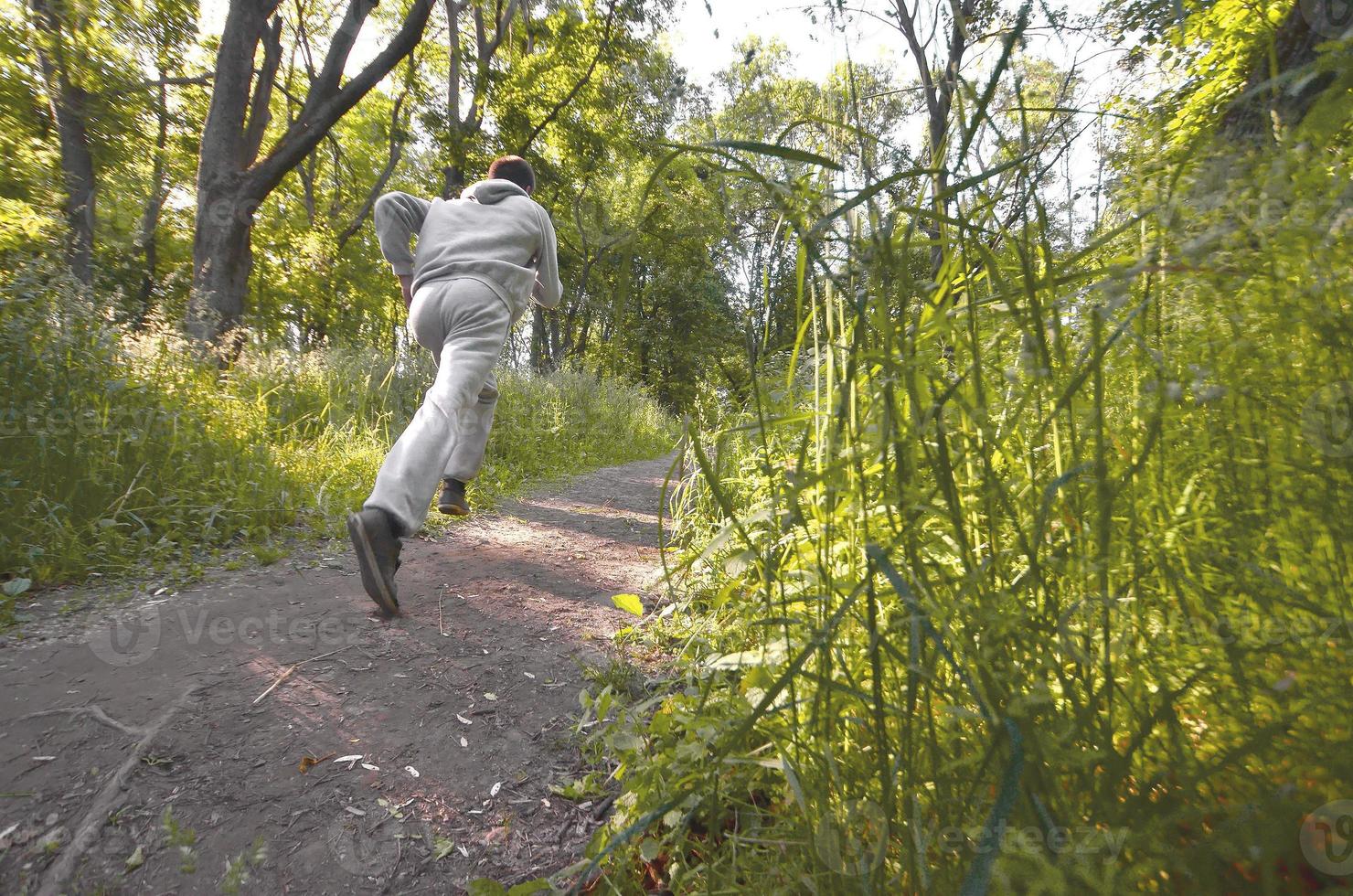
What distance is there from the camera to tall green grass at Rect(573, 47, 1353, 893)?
24.5 inches

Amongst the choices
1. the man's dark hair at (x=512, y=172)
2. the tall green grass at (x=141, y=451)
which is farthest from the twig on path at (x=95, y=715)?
the man's dark hair at (x=512, y=172)

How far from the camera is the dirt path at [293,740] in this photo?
1241 millimetres

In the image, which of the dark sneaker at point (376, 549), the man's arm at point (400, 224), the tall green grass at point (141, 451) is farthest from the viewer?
the man's arm at point (400, 224)

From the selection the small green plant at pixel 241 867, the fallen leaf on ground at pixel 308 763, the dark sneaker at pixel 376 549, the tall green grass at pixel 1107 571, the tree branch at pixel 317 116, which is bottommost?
the small green plant at pixel 241 867

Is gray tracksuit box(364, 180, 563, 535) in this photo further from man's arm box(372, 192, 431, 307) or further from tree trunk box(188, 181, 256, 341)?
tree trunk box(188, 181, 256, 341)

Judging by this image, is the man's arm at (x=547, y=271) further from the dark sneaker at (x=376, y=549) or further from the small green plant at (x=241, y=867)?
the small green plant at (x=241, y=867)

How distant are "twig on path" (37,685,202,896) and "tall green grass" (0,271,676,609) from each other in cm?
161

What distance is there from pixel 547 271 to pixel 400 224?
835 millimetres

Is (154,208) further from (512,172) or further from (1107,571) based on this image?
(1107,571)

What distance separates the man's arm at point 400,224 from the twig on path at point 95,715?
7.55ft

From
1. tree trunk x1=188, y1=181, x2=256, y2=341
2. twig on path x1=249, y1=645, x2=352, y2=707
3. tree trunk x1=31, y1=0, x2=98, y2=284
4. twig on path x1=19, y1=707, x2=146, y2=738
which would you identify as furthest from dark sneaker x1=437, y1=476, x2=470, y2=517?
tree trunk x1=31, y1=0, x2=98, y2=284

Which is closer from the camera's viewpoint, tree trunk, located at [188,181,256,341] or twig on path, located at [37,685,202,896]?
twig on path, located at [37,685,202,896]

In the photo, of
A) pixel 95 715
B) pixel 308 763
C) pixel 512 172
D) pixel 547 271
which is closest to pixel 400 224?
pixel 547 271

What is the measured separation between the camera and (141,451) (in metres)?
3.27
